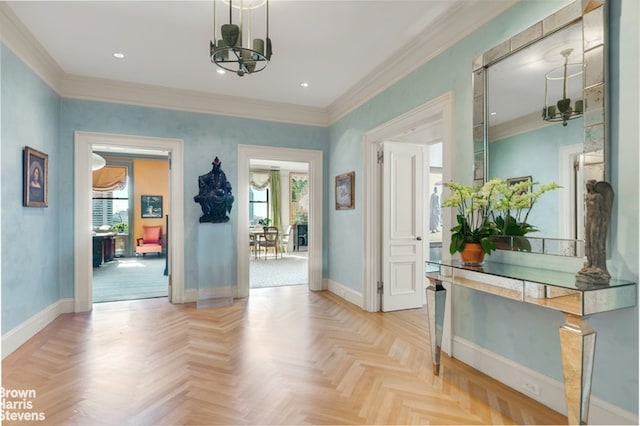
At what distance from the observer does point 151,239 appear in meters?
9.24

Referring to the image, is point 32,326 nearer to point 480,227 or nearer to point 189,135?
point 189,135

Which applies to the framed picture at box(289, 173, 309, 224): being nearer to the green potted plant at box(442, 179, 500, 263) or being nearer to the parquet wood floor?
the parquet wood floor

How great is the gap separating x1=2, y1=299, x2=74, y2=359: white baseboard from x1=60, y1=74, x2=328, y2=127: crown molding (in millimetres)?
2676

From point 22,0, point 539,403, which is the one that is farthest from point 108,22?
point 539,403

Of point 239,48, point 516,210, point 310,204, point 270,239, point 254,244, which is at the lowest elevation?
point 254,244

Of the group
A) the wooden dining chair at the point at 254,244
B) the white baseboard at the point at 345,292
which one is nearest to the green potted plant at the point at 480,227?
the white baseboard at the point at 345,292

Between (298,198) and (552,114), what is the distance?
31.7ft

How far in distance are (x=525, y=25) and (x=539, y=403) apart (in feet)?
8.56

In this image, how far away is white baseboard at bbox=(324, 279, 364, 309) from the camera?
4.53m

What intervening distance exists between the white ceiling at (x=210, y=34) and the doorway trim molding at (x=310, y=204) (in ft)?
3.53

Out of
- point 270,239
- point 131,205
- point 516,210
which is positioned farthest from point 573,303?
point 131,205

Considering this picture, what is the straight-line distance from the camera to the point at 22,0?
8.88ft

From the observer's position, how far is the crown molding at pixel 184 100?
4.27m

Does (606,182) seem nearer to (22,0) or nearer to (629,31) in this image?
(629,31)
